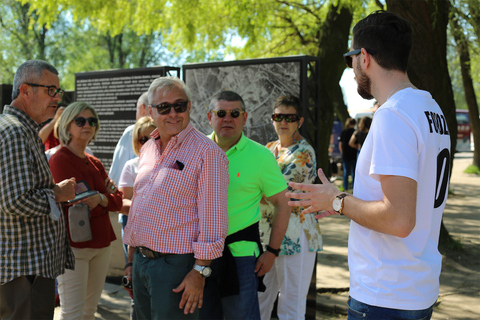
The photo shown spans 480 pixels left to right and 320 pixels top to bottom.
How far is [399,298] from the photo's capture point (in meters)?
1.84

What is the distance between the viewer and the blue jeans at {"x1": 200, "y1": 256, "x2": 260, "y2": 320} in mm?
3215

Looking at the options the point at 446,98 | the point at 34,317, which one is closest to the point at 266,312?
the point at 34,317

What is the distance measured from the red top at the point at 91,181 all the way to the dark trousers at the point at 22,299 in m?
0.90

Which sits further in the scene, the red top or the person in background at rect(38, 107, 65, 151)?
the person in background at rect(38, 107, 65, 151)

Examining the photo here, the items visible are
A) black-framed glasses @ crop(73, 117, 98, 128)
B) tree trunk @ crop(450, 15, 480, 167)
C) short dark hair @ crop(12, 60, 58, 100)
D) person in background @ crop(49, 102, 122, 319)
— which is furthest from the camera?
tree trunk @ crop(450, 15, 480, 167)

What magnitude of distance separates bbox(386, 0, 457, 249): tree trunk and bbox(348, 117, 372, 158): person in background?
3.74 meters

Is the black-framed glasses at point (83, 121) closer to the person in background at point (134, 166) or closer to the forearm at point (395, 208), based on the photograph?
the person in background at point (134, 166)

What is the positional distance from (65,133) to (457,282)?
197 inches

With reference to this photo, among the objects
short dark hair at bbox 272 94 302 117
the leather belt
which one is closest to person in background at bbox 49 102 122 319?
the leather belt

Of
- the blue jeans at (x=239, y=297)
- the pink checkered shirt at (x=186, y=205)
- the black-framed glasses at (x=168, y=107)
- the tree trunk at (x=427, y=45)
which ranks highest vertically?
the tree trunk at (x=427, y=45)

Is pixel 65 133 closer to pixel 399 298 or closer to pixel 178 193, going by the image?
pixel 178 193

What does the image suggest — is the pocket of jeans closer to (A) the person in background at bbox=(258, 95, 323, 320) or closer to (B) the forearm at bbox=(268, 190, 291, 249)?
(B) the forearm at bbox=(268, 190, 291, 249)

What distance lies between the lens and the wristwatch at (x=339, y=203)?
75.5 inches

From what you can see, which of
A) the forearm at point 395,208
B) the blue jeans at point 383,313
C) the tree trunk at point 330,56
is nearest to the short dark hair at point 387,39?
the forearm at point 395,208
